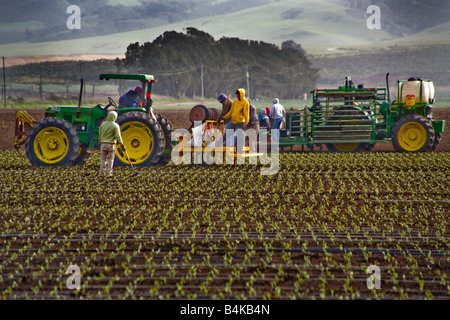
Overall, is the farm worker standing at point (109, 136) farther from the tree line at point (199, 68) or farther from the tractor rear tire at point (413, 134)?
the tree line at point (199, 68)

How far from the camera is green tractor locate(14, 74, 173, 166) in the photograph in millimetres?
14086

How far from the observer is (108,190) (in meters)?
11.2

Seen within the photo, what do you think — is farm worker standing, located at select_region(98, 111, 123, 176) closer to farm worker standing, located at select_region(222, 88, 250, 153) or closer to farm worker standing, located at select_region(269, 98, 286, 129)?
farm worker standing, located at select_region(222, 88, 250, 153)

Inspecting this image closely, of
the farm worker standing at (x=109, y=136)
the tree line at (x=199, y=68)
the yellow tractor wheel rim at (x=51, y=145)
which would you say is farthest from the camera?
the tree line at (x=199, y=68)

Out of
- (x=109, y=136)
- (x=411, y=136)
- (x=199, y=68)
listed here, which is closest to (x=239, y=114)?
(x=109, y=136)

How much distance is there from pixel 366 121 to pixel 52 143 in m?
8.66

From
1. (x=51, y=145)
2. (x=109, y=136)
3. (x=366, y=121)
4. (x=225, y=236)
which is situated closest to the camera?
(x=225, y=236)

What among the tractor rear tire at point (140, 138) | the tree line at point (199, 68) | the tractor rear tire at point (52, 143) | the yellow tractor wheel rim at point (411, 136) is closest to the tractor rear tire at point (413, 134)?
the yellow tractor wheel rim at point (411, 136)

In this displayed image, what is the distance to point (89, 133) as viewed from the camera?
1438 centimetres

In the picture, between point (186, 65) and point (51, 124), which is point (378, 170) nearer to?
point (51, 124)

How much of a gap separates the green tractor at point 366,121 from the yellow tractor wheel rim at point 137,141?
465 cm

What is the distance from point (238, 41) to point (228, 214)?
3685 inches

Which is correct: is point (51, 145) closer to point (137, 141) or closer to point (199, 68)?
point (137, 141)

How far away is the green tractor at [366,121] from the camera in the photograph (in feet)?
58.3
